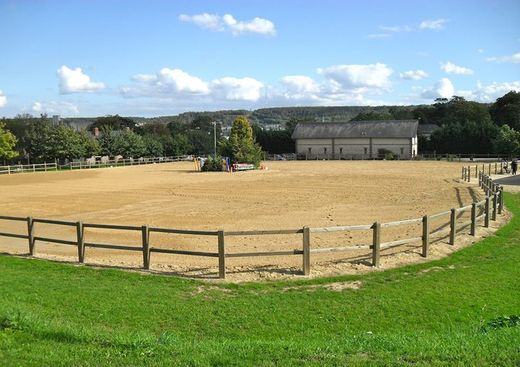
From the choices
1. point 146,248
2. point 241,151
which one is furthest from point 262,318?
point 241,151

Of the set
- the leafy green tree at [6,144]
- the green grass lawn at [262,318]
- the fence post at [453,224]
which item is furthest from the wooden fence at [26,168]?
the fence post at [453,224]

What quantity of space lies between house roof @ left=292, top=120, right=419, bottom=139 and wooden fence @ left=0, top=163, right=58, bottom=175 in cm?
4813

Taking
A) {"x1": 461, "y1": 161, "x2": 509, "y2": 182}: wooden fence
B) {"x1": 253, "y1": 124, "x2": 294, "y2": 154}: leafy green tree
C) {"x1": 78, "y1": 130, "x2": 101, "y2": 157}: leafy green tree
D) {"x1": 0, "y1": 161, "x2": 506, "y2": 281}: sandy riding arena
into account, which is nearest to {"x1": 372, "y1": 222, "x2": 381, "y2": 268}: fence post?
{"x1": 0, "y1": 161, "x2": 506, "y2": 281}: sandy riding arena

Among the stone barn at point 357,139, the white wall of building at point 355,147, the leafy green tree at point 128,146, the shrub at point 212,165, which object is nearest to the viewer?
the shrub at point 212,165

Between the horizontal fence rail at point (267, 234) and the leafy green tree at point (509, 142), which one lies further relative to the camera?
the leafy green tree at point (509, 142)

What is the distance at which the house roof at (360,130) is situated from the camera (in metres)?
88.1

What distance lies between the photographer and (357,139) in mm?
92250

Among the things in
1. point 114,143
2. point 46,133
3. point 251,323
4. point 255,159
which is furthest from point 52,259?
point 114,143

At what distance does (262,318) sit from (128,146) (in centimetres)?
7337

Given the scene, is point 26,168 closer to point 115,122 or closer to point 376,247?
point 376,247

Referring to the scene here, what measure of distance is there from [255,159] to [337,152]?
36.1 meters

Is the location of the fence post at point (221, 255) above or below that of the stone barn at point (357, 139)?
below

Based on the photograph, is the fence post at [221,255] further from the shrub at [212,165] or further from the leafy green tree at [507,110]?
the leafy green tree at [507,110]

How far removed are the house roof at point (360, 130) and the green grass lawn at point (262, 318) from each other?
7867 cm
